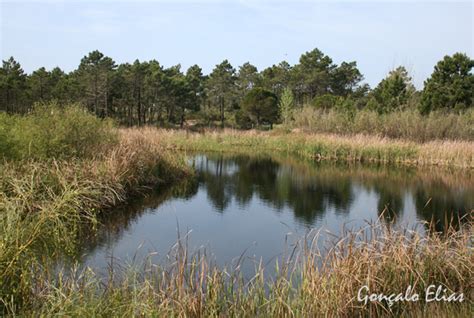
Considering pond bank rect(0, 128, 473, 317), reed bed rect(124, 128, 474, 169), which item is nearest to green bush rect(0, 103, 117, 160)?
reed bed rect(124, 128, 474, 169)

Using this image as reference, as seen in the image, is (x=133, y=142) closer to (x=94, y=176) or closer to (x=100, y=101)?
(x=94, y=176)

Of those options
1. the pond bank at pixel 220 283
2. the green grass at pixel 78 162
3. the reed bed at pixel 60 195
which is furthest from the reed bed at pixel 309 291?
the green grass at pixel 78 162

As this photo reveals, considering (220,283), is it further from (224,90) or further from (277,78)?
→ (277,78)

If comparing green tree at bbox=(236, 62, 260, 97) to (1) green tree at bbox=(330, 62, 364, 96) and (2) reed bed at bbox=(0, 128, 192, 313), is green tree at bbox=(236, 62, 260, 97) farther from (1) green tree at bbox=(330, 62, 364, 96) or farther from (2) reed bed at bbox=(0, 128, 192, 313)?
(2) reed bed at bbox=(0, 128, 192, 313)

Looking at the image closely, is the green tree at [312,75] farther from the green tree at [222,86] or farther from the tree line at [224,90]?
the green tree at [222,86]

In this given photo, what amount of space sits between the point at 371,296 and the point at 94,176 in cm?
786

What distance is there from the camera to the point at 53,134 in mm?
11312

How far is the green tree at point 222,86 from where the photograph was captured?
49781mm

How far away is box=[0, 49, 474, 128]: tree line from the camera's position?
30.5 meters

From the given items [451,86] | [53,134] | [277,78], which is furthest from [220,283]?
[277,78]

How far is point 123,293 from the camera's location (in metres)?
4.50

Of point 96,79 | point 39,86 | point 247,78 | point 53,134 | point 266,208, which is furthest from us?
point 247,78

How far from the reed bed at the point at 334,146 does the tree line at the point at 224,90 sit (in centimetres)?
518
